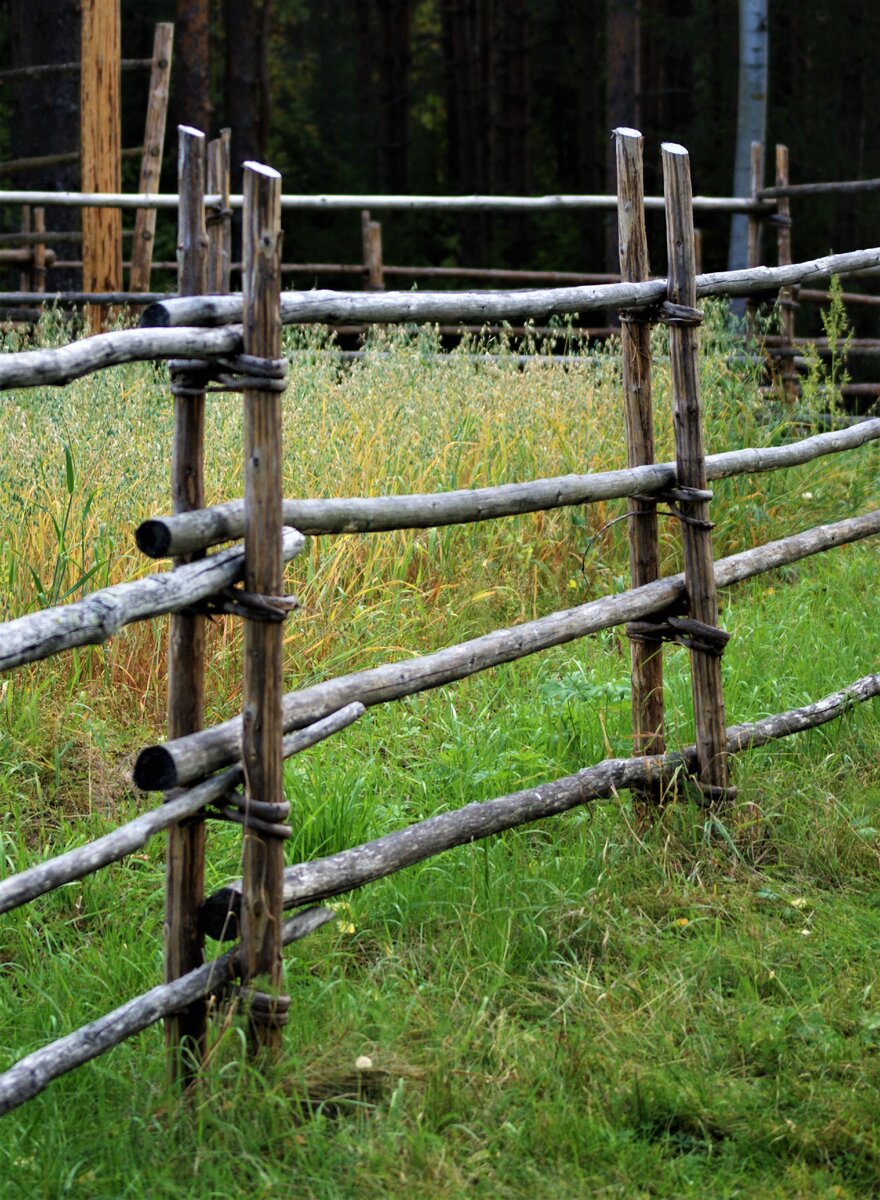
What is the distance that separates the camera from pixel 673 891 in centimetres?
310

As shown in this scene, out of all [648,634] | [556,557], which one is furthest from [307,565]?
[648,634]

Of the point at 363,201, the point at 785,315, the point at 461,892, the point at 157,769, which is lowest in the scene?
the point at 461,892

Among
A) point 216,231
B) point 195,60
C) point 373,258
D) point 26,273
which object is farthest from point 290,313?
point 195,60

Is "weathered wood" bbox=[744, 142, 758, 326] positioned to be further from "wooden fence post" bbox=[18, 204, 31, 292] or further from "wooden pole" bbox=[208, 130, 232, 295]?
"wooden fence post" bbox=[18, 204, 31, 292]

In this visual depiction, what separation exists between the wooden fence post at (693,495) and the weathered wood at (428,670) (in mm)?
78

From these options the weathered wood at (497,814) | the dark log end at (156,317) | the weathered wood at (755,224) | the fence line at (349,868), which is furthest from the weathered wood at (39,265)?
the dark log end at (156,317)

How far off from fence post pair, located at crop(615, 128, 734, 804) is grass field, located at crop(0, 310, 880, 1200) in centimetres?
21

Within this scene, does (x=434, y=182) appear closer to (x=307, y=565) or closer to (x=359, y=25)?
(x=359, y=25)

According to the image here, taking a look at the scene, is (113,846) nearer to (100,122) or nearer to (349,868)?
(349,868)

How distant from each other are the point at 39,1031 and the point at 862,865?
190 centimetres

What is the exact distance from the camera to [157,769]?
224 centimetres

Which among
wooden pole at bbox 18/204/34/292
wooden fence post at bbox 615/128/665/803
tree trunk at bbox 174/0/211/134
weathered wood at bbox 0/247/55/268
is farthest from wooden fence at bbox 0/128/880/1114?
tree trunk at bbox 174/0/211/134

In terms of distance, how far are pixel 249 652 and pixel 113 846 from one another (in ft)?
1.30

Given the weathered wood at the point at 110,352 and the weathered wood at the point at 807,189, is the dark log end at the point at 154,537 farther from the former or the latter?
the weathered wood at the point at 807,189
